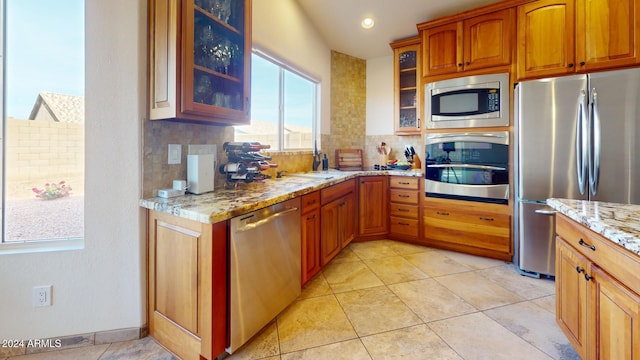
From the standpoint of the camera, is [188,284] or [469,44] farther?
[469,44]

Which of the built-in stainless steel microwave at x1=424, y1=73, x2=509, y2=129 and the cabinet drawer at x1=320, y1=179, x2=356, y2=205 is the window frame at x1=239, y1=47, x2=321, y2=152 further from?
the built-in stainless steel microwave at x1=424, y1=73, x2=509, y2=129

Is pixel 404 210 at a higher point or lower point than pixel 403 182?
lower

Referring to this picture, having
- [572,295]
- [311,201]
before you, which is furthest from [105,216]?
[572,295]

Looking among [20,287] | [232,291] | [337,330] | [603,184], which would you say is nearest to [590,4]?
[603,184]

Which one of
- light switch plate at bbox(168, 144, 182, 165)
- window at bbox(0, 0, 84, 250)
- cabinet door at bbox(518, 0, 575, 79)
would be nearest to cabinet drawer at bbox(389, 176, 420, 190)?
cabinet door at bbox(518, 0, 575, 79)

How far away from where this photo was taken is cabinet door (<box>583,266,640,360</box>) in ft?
3.07

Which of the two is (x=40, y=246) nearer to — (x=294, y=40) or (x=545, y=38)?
(x=294, y=40)

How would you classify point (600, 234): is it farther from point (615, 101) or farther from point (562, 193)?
point (615, 101)

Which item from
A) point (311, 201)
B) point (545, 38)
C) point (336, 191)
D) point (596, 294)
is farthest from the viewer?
point (336, 191)

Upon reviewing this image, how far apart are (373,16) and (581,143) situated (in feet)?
8.00

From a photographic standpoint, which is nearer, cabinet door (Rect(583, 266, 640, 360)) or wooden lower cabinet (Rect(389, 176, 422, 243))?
cabinet door (Rect(583, 266, 640, 360))

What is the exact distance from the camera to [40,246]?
155 centimetres

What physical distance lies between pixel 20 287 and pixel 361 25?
380 centimetres

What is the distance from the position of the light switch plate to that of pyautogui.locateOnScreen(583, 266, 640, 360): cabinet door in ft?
7.39
